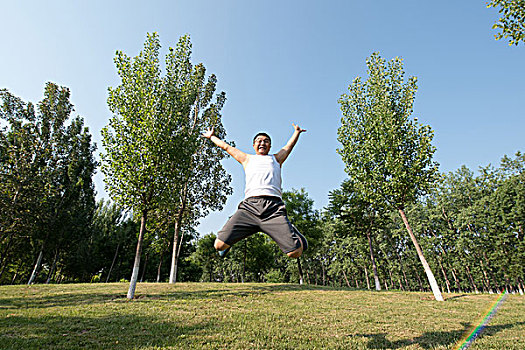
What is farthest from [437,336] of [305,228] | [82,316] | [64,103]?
[64,103]

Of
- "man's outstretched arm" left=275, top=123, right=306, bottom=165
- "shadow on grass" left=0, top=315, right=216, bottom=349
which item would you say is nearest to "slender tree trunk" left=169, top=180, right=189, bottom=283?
"shadow on grass" left=0, top=315, right=216, bottom=349

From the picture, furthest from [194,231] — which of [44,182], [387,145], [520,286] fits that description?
[520,286]

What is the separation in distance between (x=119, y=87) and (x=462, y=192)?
5451 centimetres

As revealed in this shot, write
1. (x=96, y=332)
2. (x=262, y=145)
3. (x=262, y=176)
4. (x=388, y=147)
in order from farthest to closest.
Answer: (x=388, y=147) < (x=96, y=332) < (x=262, y=145) < (x=262, y=176)

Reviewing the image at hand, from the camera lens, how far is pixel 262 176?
5.00 meters

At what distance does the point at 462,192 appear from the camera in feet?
154

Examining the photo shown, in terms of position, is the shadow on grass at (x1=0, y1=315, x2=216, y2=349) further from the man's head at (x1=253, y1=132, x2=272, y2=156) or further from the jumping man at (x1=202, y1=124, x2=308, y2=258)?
the man's head at (x1=253, y1=132, x2=272, y2=156)

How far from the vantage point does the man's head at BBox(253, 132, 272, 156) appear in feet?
17.9

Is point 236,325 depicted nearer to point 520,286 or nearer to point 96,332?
point 96,332

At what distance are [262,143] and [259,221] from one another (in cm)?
166

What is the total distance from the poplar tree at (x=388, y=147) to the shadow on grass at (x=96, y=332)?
15639 millimetres

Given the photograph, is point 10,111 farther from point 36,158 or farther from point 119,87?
point 119,87

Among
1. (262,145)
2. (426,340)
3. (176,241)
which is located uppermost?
(176,241)

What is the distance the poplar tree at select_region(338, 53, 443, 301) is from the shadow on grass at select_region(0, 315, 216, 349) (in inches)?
616
